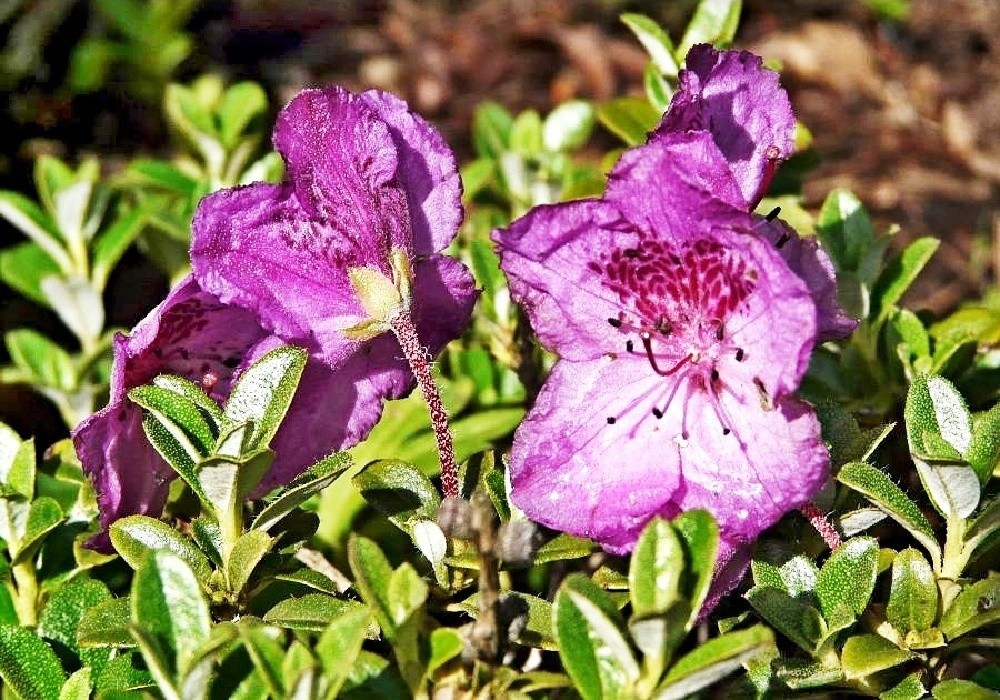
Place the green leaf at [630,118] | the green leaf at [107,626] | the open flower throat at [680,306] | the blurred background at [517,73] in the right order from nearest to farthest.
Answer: the green leaf at [107,626]
the open flower throat at [680,306]
the green leaf at [630,118]
the blurred background at [517,73]

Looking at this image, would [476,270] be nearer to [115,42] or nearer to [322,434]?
[322,434]

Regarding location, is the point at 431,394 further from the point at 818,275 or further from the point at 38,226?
the point at 38,226

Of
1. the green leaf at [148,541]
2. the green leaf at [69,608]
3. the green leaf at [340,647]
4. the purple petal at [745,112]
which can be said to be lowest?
the green leaf at [69,608]

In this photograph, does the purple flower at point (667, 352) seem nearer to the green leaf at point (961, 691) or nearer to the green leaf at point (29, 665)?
the green leaf at point (961, 691)

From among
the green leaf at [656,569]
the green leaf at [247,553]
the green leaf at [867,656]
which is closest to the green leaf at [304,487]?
the green leaf at [247,553]

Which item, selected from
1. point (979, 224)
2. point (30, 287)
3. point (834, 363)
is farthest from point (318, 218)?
point (979, 224)
